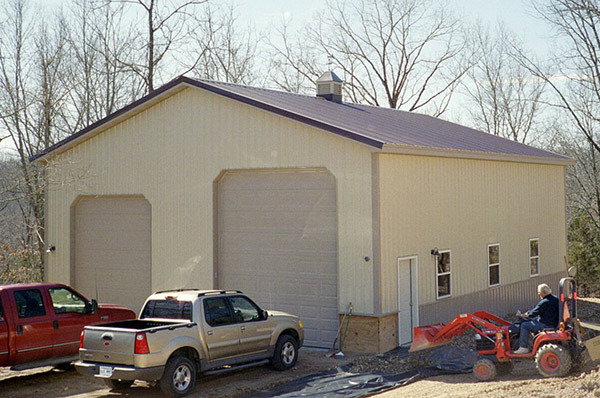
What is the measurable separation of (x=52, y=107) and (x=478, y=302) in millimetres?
19907

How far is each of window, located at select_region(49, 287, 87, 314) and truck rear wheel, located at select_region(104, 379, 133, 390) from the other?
6.45 feet

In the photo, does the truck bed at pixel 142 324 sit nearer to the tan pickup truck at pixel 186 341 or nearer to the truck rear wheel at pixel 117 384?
the tan pickup truck at pixel 186 341

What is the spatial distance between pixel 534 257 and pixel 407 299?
27.2ft

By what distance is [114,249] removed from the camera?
20.8 metres

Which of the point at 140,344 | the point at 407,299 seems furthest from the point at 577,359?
the point at 140,344

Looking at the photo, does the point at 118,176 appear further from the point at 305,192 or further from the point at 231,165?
the point at 305,192

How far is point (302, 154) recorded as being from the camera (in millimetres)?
17047

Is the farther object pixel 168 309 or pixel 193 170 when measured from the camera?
pixel 193 170

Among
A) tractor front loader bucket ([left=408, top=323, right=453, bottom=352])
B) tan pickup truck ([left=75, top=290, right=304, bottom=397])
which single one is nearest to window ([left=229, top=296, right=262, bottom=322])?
tan pickup truck ([left=75, top=290, right=304, bottom=397])

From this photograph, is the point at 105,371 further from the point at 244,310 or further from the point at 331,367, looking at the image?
the point at 331,367

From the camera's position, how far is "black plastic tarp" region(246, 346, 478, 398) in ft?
41.7

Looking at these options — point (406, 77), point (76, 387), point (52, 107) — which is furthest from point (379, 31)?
point (76, 387)

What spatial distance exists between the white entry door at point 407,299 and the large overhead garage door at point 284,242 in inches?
59.2

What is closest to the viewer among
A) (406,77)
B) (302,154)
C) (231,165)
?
(302,154)
